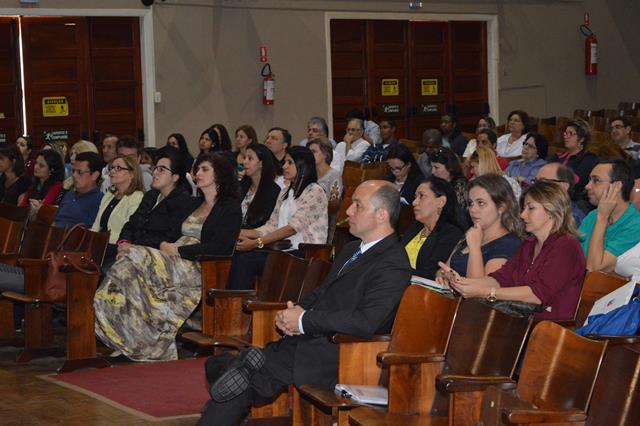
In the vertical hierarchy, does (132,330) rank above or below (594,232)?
below

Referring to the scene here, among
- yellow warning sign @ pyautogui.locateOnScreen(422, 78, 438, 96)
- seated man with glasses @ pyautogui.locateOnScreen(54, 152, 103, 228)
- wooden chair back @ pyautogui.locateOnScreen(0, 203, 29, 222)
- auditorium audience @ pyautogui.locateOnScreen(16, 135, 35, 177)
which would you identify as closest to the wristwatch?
seated man with glasses @ pyautogui.locateOnScreen(54, 152, 103, 228)

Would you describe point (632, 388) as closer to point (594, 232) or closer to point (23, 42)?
point (594, 232)

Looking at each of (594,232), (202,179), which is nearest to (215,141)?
(202,179)

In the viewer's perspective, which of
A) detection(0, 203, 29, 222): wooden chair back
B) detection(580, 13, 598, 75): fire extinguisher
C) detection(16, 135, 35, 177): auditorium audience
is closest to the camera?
detection(0, 203, 29, 222): wooden chair back

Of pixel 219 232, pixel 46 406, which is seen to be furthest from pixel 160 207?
pixel 46 406

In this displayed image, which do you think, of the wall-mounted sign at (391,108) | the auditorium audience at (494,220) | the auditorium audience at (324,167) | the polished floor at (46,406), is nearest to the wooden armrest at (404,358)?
the auditorium audience at (494,220)

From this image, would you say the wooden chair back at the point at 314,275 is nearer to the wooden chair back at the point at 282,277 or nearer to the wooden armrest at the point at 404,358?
the wooden chair back at the point at 282,277

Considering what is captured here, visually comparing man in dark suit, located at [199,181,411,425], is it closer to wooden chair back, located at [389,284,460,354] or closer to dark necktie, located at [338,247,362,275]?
dark necktie, located at [338,247,362,275]

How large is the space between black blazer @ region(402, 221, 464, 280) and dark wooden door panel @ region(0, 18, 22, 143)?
766cm

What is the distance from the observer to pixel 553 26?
15.6 meters

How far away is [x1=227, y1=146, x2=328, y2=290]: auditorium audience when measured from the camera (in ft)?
21.2

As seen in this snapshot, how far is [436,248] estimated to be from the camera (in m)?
5.18

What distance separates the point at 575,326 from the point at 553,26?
12.1 m

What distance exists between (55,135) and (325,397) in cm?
864
